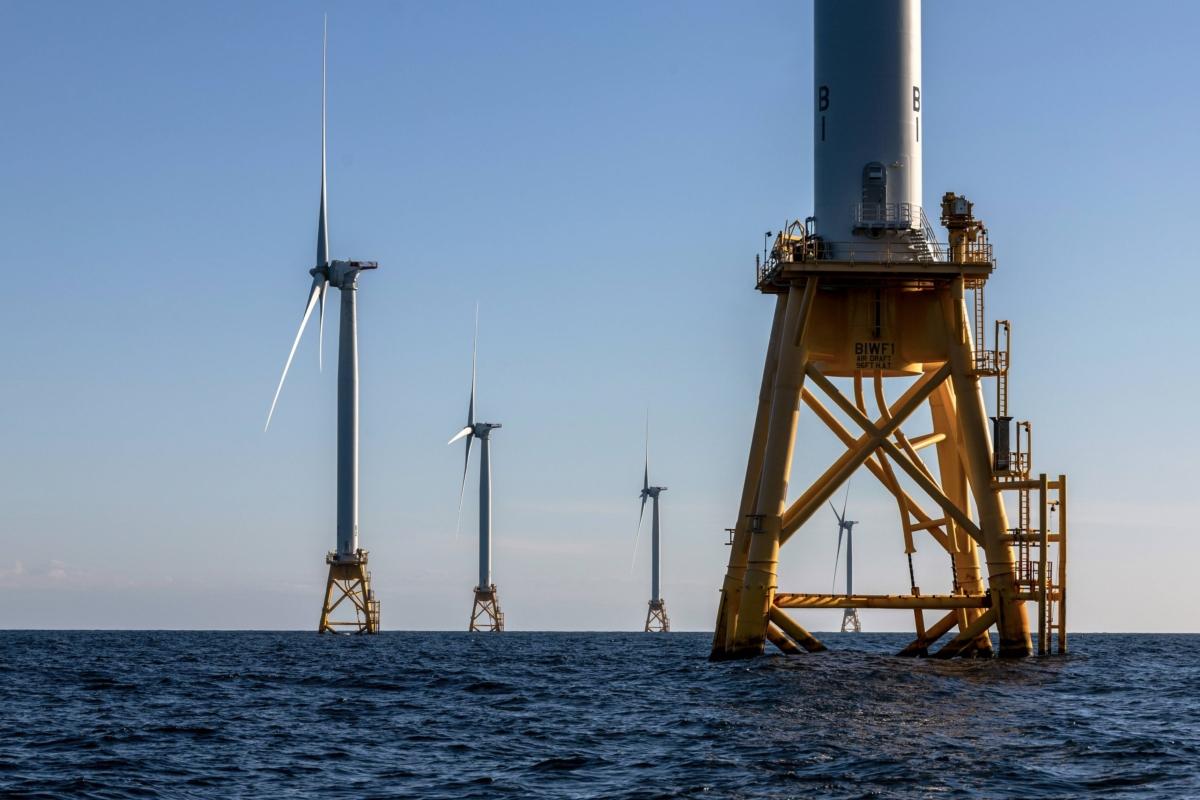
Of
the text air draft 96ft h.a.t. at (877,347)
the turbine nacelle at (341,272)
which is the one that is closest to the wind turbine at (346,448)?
the turbine nacelle at (341,272)

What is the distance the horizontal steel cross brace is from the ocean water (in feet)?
6.06

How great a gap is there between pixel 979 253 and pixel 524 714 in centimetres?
2411

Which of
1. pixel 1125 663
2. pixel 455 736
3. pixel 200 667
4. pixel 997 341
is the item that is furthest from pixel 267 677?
pixel 1125 663

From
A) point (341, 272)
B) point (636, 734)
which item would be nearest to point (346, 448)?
point (341, 272)

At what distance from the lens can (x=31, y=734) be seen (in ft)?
124

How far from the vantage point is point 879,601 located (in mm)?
53469

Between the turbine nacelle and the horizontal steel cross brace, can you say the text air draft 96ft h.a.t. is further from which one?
the turbine nacelle

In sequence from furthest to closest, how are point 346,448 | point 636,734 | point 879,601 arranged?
point 346,448 → point 879,601 → point 636,734

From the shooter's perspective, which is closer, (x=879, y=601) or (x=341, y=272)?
(x=879, y=601)

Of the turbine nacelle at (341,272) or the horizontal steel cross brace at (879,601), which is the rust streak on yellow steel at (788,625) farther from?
the turbine nacelle at (341,272)

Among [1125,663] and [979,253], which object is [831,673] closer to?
[979,253]

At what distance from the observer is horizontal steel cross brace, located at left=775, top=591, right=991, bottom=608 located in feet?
173

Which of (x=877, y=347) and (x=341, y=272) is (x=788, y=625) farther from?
(x=341, y=272)

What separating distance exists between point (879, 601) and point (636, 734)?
778 inches
